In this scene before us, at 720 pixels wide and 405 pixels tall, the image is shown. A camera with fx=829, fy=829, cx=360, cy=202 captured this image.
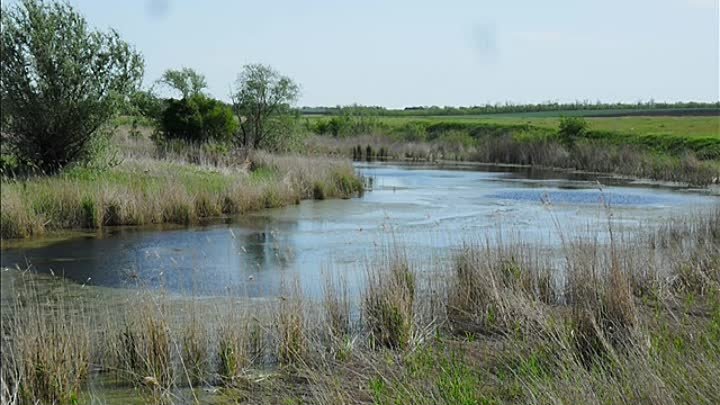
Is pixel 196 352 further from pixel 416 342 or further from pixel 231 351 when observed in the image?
pixel 416 342

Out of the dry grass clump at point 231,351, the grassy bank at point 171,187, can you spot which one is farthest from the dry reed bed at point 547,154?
the dry grass clump at point 231,351

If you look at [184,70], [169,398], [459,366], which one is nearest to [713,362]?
[459,366]

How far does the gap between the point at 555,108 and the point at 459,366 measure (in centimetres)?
10516

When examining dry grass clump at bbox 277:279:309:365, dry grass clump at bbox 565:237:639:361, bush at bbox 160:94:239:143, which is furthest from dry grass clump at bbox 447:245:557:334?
bush at bbox 160:94:239:143

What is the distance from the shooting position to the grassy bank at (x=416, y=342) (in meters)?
5.61

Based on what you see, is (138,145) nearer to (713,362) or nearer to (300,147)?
(300,147)

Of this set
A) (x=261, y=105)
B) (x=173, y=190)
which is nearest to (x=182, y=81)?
(x=261, y=105)

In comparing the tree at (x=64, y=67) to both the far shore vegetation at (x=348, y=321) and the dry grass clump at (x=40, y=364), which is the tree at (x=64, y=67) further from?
the dry grass clump at (x=40, y=364)

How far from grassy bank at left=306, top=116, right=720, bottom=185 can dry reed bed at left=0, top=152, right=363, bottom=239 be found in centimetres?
968

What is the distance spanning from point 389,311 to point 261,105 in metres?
26.2

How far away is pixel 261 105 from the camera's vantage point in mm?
33344

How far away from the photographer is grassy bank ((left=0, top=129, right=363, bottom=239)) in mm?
7820

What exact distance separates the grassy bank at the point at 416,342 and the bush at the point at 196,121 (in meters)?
20.1

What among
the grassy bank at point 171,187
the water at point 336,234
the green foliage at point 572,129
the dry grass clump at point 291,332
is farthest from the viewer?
the green foliage at point 572,129
